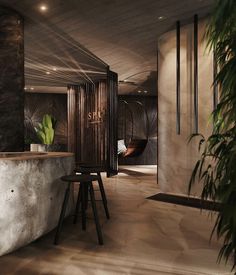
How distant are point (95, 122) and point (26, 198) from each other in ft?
21.0

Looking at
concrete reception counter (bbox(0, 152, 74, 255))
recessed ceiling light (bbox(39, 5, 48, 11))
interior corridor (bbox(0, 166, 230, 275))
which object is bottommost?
Result: interior corridor (bbox(0, 166, 230, 275))

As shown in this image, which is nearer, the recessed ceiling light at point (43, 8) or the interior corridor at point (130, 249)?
the interior corridor at point (130, 249)

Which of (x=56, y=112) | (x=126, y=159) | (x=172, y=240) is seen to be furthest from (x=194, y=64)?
(x=56, y=112)

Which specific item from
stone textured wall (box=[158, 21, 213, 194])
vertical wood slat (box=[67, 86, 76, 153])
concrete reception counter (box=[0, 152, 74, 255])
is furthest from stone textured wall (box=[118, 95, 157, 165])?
concrete reception counter (box=[0, 152, 74, 255])

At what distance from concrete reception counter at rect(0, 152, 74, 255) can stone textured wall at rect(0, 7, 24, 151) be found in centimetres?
134

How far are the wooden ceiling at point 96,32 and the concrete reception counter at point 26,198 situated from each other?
8.35 ft

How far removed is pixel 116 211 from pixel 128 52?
12.9 ft

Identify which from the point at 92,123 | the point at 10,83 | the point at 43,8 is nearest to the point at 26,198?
the point at 10,83

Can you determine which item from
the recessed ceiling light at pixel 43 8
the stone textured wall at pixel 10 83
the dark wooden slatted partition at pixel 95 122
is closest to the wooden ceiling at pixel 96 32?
the recessed ceiling light at pixel 43 8

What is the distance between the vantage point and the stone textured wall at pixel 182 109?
4.71 m

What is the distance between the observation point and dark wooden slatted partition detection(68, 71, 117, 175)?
7.73 meters

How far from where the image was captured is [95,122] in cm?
895

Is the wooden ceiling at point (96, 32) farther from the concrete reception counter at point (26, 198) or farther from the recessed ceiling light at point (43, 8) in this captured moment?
the concrete reception counter at point (26, 198)

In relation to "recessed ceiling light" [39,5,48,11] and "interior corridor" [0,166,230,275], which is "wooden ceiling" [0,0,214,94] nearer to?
"recessed ceiling light" [39,5,48,11]
